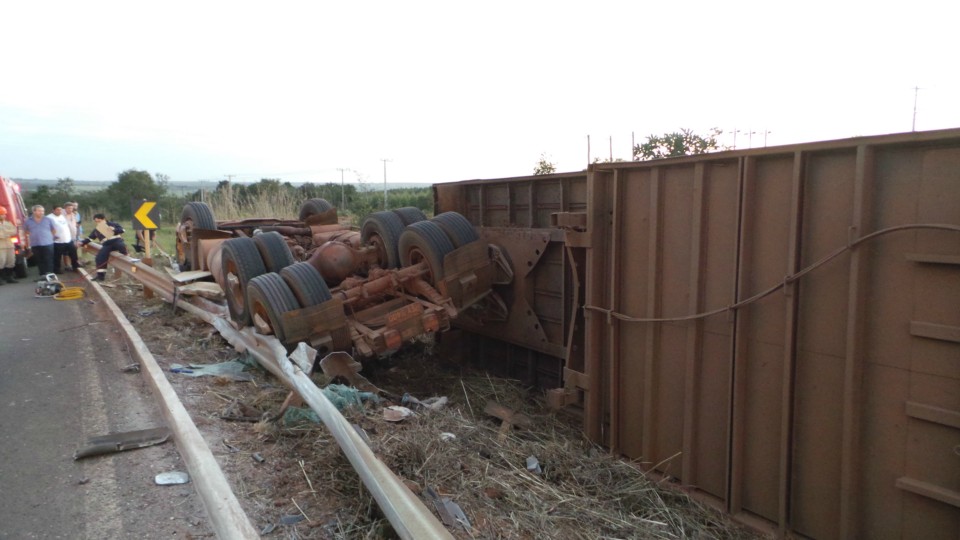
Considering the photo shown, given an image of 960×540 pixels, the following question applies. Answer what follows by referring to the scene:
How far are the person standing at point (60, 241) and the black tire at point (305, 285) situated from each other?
1055 centimetres

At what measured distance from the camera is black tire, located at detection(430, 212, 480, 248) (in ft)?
21.0

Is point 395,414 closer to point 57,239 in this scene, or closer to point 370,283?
point 370,283

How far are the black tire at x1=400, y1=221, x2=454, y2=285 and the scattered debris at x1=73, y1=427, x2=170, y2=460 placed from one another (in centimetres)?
281

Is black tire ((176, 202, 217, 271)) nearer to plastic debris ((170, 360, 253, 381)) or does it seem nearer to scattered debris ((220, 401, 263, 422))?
plastic debris ((170, 360, 253, 381))

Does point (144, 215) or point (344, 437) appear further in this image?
point (144, 215)

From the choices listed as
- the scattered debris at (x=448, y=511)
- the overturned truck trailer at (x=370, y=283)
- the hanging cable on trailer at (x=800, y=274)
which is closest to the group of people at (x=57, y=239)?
the overturned truck trailer at (x=370, y=283)

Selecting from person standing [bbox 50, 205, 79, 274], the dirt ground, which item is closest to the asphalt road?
the dirt ground

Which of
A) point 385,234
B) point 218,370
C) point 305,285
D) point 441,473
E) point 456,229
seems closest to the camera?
point 441,473

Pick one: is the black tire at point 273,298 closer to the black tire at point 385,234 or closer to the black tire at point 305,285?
the black tire at point 305,285

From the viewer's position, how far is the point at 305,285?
228 inches

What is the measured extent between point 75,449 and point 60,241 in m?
11.9

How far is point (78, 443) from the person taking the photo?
14.2 feet

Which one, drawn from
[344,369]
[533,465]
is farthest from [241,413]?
[533,465]

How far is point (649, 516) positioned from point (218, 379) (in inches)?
154
